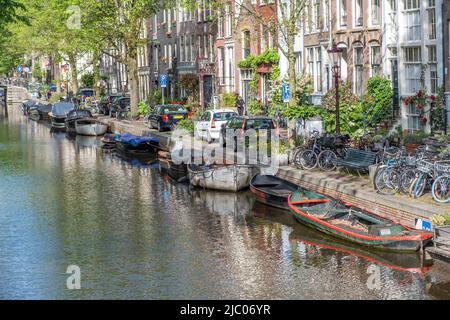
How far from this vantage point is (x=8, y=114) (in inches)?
4186

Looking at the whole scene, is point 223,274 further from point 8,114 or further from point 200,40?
point 8,114

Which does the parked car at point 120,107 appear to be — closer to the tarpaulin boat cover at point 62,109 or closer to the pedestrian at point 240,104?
the tarpaulin boat cover at point 62,109

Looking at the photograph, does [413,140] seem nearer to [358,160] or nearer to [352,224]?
[358,160]

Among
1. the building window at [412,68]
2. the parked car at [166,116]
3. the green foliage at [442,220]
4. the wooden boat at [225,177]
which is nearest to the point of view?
the green foliage at [442,220]

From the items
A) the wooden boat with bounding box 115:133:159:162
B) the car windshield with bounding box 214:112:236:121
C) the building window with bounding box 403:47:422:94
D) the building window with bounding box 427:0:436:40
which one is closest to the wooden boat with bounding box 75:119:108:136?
the wooden boat with bounding box 115:133:159:162

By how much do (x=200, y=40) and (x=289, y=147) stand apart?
39371 mm

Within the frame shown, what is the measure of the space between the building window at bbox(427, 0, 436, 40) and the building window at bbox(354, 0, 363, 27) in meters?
6.50

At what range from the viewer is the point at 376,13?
45.6 metres

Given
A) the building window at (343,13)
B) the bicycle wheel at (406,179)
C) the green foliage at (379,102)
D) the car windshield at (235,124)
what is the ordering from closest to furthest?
the bicycle wheel at (406,179), the green foliage at (379,102), the car windshield at (235,124), the building window at (343,13)

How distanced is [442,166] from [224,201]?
10.4m

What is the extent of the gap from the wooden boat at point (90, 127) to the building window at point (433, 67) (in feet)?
106

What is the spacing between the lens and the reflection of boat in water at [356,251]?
24281 mm

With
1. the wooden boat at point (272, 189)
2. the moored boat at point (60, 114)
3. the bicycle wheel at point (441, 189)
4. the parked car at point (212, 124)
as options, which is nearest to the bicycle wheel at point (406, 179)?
the bicycle wheel at point (441, 189)
